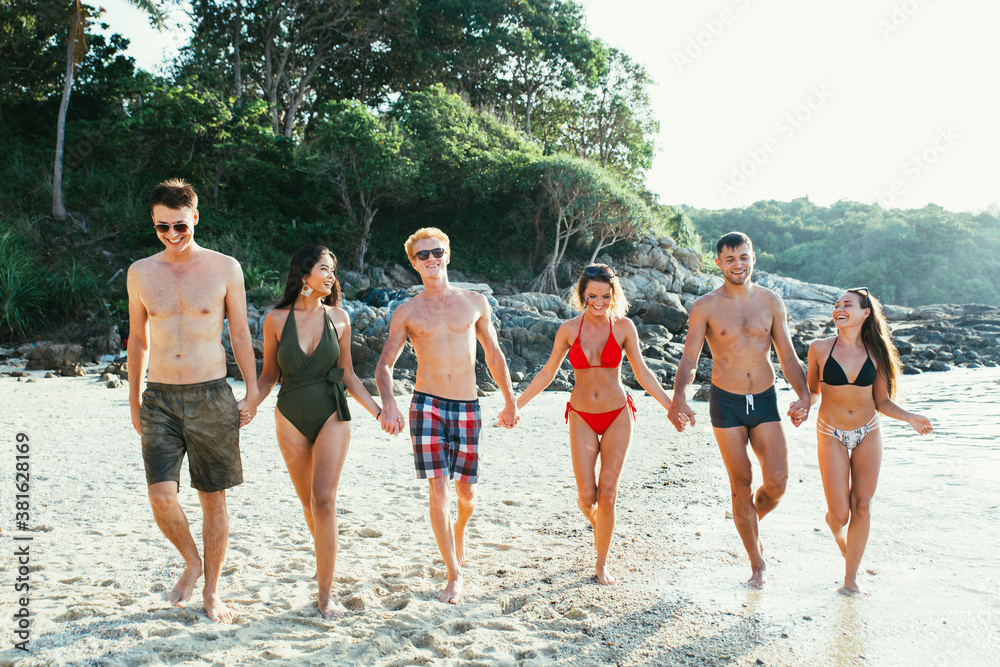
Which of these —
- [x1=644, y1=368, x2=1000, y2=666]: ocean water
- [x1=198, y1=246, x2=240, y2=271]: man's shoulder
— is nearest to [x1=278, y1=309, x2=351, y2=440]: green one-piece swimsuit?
[x1=198, y1=246, x2=240, y2=271]: man's shoulder

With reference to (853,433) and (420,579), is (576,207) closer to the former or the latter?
(853,433)

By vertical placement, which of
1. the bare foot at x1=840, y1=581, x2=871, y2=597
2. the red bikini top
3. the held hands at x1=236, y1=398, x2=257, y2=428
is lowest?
the bare foot at x1=840, y1=581, x2=871, y2=597

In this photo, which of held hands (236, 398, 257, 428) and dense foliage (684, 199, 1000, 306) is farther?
dense foliage (684, 199, 1000, 306)

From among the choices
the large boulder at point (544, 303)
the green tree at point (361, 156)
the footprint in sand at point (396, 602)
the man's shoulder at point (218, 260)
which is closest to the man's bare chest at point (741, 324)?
the footprint in sand at point (396, 602)

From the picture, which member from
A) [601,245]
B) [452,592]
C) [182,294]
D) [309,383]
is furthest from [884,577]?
[601,245]

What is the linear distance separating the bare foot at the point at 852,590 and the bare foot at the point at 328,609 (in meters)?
2.95

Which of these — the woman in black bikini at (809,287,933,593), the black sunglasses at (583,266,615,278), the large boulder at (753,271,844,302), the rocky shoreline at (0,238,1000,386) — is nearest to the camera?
the woman in black bikini at (809,287,933,593)

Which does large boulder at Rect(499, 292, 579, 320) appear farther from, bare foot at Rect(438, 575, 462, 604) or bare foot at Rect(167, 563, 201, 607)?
bare foot at Rect(167, 563, 201, 607)

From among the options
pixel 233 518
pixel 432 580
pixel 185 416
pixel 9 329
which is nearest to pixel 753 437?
pixel 432 580

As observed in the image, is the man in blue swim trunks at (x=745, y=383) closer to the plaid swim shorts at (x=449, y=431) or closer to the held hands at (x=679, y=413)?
the held hands at (x=679, y=413)

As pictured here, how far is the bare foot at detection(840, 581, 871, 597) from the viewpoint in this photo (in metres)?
3.98

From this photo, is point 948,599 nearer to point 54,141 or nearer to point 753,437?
point 753,437

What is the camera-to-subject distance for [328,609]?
3.43 m

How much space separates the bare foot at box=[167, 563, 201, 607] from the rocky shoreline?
7735 mm
